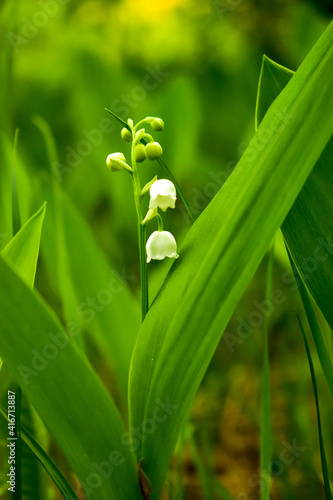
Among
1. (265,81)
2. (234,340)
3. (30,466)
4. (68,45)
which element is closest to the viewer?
(265,81)

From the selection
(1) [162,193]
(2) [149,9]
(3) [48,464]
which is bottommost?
(3) [48,464]

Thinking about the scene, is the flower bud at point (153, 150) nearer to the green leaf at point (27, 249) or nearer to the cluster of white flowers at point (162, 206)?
the cluster of white flowers at point (162, 206)

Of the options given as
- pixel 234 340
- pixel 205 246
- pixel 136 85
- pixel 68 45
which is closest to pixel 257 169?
pixel 205 246

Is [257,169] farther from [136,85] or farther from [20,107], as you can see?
[20,107]

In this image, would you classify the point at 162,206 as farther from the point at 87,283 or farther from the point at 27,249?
the point at 87,283

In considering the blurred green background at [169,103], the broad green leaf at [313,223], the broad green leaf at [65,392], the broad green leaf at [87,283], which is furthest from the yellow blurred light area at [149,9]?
the broad green leaf at [65,392]

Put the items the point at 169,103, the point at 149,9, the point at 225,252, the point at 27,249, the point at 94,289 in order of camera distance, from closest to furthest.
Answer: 1. the point at 225,252
2. the point at 27,249
3. the point at 94,289
4. the point at 169,103
5. the point at 149,9

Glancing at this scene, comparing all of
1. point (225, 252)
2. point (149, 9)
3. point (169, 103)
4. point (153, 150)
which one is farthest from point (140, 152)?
point (149, 9)
